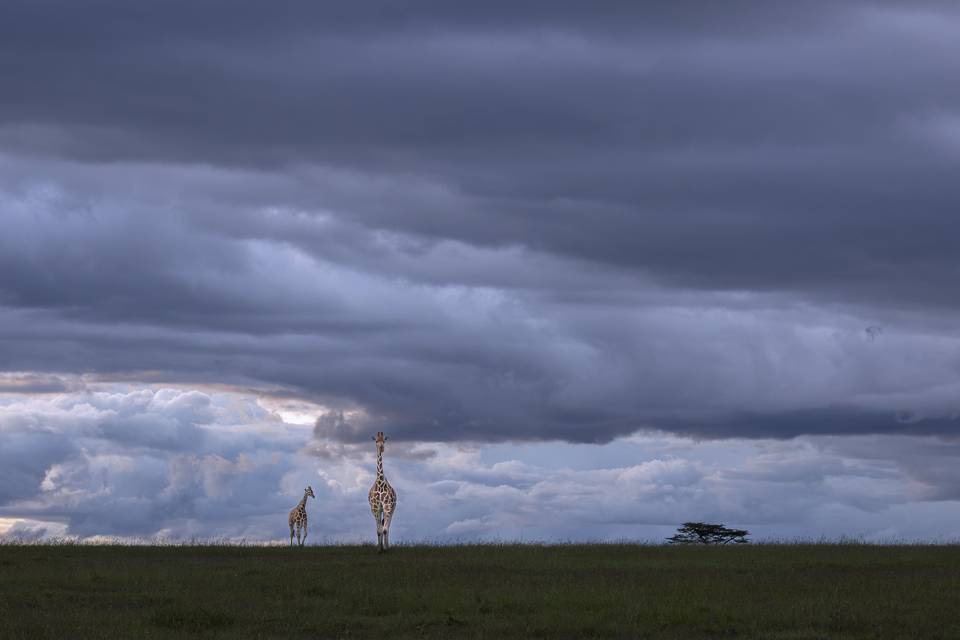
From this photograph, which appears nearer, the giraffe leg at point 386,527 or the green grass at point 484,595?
the green grass at point 484,595

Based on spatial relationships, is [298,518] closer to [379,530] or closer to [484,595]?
[379,530]

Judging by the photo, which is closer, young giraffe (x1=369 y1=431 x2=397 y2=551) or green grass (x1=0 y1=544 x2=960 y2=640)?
green grass (x1=0 y1=544 x2=960 y2=640)

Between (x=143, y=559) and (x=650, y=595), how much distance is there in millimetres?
20492

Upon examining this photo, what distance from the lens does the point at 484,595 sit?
104ft

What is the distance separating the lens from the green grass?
2650cm

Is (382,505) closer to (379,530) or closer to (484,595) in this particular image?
(379,530)

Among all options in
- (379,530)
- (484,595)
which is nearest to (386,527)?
(379,530)

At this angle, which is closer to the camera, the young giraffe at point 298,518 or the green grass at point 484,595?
the green grass at point 484,595

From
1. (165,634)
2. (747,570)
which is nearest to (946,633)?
(747,570)

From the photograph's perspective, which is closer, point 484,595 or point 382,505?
point 484,595

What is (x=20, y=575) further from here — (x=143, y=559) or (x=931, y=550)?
(x=931, y=550)

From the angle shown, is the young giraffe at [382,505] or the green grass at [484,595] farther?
the young giraffe at [382,505]

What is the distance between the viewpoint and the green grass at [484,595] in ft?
86.9

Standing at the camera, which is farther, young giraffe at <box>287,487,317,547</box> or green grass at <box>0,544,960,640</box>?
young giraffe at <box>287,487,317,547</box>
